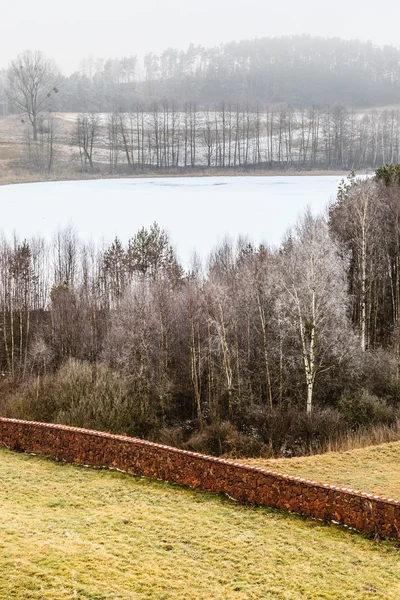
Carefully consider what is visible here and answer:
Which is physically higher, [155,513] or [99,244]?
[99,244]

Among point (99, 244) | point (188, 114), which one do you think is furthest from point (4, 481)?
point (188, 114)

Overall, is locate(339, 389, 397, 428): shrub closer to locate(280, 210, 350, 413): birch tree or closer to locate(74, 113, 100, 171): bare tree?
locate(280, 210, 350, 413): birch tree

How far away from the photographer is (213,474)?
17.5 m

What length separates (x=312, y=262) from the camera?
32.2 meters

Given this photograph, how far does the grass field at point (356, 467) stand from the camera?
20047 millimetres

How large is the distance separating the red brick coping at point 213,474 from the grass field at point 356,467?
14.2ft

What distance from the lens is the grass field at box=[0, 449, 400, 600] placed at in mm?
10742

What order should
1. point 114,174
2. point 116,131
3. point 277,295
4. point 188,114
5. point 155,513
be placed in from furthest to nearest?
point 188,114 → point 116,131 → point 114,174 → point 277,295 → point 155,513

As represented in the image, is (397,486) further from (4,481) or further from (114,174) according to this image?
(114,174)

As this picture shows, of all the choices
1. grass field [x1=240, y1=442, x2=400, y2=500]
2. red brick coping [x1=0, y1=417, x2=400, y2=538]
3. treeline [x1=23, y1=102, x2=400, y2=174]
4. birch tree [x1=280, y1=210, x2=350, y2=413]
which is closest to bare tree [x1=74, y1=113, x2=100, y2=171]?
treeline [x1=23, y1=102, x2=400, y2=174]

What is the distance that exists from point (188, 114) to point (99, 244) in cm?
3237

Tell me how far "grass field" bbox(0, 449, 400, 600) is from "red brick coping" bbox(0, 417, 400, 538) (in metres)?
0.40

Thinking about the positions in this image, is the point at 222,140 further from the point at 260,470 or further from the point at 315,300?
the point at 260,470

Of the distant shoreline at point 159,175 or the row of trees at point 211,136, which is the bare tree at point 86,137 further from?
the distant shoreline at point 159,175
